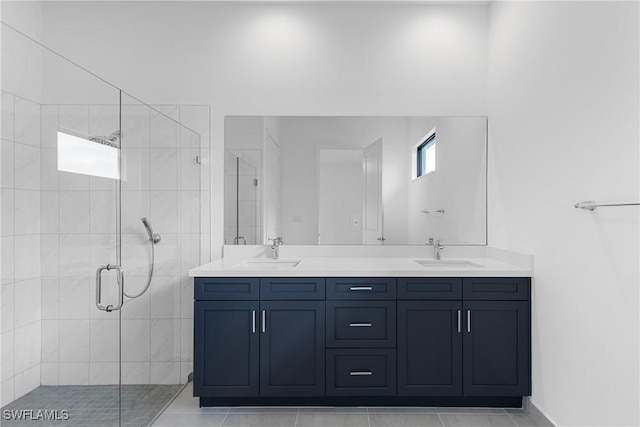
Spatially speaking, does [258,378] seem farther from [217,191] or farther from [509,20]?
[509,20]

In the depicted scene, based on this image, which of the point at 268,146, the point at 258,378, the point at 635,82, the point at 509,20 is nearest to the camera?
the point at 635,82

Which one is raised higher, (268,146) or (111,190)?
(268,146)

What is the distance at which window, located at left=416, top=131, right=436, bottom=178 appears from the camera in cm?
305

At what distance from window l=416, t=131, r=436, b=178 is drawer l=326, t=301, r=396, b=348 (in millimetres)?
1051

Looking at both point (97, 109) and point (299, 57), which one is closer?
point (97, 109)

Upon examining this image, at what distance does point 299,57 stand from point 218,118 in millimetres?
750

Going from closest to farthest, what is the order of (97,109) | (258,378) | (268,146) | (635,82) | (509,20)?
(635,82) → (97,109) → (258,378) → (509,20) → (268,146)

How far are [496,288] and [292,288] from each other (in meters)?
1.21

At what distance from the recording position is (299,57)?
3129 mm

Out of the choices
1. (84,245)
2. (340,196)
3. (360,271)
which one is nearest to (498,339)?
(360,271)

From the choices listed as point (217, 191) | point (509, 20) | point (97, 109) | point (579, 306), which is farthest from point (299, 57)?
point (579, 306)

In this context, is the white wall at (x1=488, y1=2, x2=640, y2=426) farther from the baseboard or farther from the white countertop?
the white countertop

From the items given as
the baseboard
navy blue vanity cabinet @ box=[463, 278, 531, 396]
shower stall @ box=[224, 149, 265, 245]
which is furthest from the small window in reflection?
the baseboard

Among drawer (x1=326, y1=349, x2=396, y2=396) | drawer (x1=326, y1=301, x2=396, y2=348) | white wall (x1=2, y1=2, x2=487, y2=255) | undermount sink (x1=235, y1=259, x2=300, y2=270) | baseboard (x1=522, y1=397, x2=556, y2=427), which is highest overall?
white wall (x1=2, y1=2, x2=487, y2=255)
